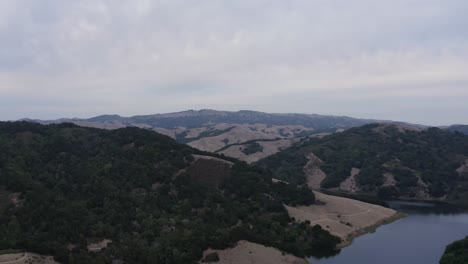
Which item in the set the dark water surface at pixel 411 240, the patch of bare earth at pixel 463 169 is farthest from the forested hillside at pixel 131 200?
the patch of bare earth at pixel 463 169

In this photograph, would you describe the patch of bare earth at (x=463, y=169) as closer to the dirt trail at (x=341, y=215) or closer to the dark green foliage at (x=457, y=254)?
the dirt trail at (x=341, y=215)

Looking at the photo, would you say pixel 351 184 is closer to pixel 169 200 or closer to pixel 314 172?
pixel 314 172

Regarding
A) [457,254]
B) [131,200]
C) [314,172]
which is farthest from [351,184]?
[131,200]

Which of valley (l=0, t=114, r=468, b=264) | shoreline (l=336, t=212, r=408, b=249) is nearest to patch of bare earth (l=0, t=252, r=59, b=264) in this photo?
valley (l=0, t=114, r=468, b=264)

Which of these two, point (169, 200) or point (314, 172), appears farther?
point (314, 172)

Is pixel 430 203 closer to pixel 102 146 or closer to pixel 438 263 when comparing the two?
pixel 438 263

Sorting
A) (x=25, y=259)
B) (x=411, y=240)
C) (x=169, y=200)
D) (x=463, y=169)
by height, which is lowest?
(x=411, y=240)
